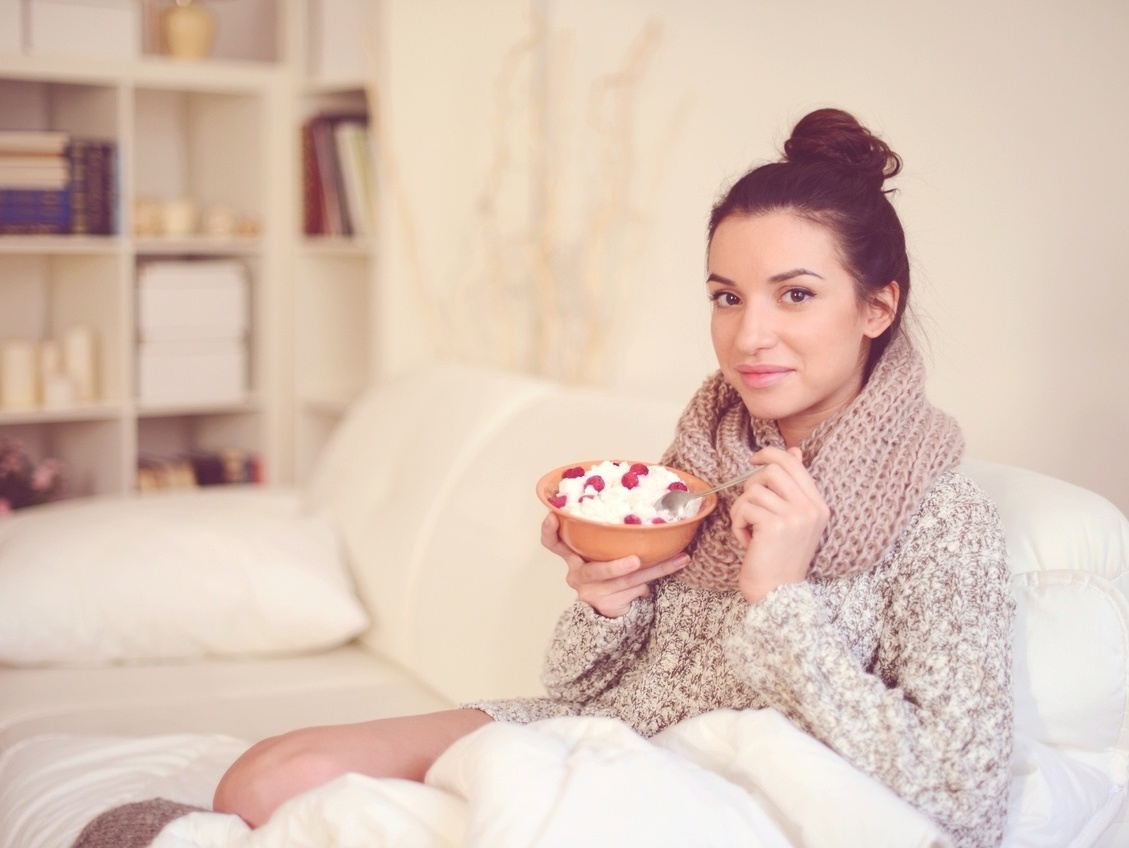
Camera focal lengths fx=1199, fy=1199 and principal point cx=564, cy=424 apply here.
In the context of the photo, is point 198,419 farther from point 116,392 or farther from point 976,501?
point 976,501

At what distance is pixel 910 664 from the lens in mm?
1194

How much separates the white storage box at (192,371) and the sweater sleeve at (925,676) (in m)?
2.54

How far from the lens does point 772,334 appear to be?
1.35 metres

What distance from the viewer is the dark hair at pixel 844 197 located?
1363 mm

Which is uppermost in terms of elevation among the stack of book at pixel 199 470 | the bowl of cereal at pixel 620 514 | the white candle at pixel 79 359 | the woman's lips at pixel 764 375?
the woman's lips at pixel 764 375

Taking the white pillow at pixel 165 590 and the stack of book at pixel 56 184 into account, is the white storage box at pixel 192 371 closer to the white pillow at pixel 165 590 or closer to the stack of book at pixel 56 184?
the stack of book at pixel 56 184

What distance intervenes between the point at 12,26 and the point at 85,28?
0.19 metres

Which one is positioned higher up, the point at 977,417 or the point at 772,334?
the point at 772,334

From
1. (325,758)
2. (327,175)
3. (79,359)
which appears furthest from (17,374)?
(325,758)

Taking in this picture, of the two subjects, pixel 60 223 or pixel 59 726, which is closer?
pixel 59 726

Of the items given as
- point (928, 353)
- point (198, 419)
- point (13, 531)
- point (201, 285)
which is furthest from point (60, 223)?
point (928, 353)

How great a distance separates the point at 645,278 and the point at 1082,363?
1.11 m

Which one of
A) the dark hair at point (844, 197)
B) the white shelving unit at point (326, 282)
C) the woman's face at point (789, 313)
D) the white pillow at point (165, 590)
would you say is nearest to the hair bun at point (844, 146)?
the dark hair at point (844, 197)

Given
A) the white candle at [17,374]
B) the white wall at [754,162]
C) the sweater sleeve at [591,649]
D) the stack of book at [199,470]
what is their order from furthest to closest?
Answer: the stack of book at [199,470], the white candle at [17,374], the white wall at [754,162], the sweater sleeve at [591,649]
